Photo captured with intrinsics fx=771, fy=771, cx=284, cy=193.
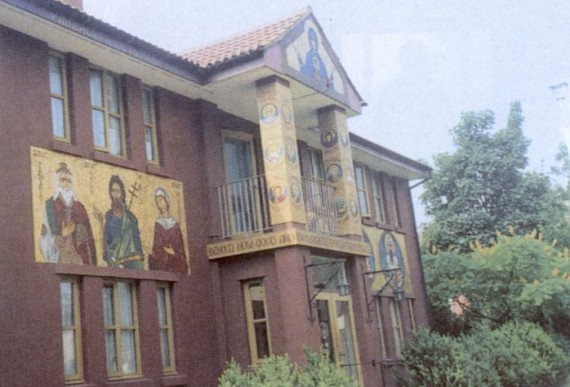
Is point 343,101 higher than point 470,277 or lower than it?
higher

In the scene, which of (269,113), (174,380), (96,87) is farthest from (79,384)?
(269,113)

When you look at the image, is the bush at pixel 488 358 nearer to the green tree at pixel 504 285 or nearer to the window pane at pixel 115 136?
the green tree at pixel 504 285

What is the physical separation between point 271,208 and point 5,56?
5.15m

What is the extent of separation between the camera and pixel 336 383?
11.3 metres

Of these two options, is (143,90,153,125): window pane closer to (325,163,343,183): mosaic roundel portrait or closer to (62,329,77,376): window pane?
(325,163,343,183): mosaic roundel portrait

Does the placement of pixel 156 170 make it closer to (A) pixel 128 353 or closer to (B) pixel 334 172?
(A) pixel 128 353

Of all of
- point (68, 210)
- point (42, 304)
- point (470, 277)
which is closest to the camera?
point (42, 304)

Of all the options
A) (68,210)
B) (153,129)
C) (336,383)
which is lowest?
(336,383)

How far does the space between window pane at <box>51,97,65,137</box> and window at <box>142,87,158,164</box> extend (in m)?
1.95

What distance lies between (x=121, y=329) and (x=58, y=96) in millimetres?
3695

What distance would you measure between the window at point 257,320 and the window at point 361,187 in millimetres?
6732

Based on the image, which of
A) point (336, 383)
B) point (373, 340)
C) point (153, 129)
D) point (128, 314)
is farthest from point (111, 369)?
point (373, 340)

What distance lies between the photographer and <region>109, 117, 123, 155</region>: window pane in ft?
41.6

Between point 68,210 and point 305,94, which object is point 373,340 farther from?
point 68,210
